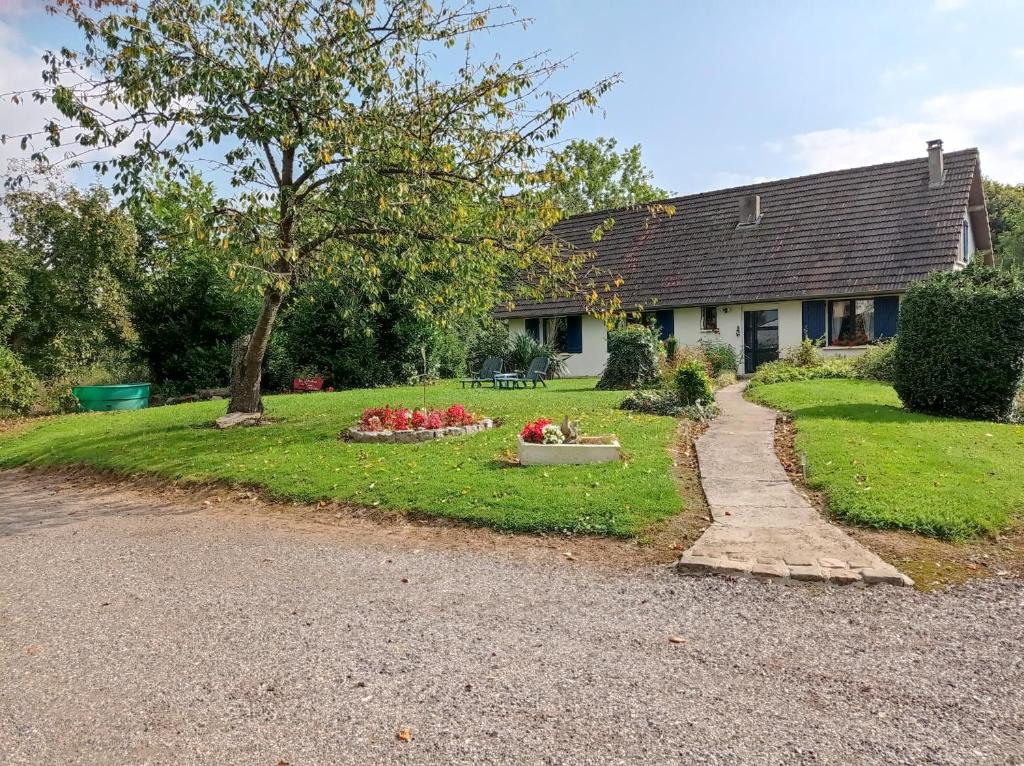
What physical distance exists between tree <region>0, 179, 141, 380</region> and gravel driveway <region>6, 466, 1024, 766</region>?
1751 cm

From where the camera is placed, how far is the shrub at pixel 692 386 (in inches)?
503

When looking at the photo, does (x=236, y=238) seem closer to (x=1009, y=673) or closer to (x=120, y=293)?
(x=1009, y=673)

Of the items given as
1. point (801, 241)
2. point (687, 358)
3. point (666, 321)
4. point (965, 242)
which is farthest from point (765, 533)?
point (965, 242)

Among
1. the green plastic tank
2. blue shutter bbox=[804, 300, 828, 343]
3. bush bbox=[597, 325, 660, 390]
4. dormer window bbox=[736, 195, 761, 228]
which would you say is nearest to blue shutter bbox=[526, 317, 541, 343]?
dormer window bbox=[736, 195, 761, 228]

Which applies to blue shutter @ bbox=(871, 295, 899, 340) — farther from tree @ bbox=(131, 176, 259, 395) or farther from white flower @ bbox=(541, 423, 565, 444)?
tree @ bbox=(131, 176, 259, 395)

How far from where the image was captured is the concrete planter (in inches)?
347

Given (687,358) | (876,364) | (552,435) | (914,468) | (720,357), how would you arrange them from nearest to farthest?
(914,468) < (552,435) < (876,364) < (687,358) < (720,357)

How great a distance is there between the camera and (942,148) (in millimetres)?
21984

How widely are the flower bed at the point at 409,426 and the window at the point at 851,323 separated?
1423cm

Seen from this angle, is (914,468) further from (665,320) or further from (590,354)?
(590,354)

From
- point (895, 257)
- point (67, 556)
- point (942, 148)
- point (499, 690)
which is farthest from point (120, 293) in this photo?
point (942, 148)

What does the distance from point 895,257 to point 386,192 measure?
1683 centimetres

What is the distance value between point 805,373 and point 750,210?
9194 mm

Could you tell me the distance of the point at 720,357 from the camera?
72.0 feet
